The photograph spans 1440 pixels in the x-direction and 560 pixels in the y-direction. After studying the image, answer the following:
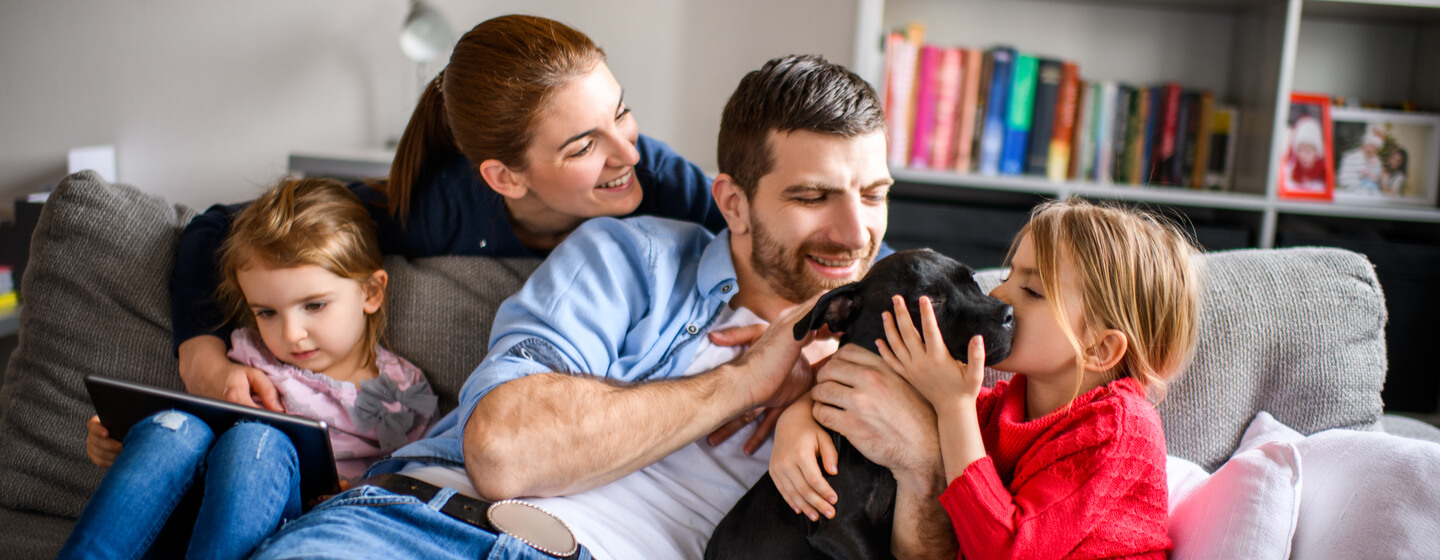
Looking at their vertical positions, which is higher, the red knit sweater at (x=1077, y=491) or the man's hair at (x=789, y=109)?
the man's hair at (x=789, y=109)

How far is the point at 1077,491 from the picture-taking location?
3.59ft

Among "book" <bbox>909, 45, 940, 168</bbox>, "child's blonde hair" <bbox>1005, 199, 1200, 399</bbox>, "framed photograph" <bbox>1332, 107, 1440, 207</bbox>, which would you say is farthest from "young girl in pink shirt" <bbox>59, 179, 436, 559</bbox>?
"framed photograph" <bbox>1332, 107, 1440, 207</bbox>

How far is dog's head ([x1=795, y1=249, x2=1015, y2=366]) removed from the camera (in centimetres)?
116

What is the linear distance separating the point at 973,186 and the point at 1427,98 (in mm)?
1555

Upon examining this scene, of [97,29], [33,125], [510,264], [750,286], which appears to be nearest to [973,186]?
[750,286]

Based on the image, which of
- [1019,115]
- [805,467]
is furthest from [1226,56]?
[805,467]

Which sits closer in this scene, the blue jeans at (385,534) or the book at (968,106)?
the blue jeans at (385,534)

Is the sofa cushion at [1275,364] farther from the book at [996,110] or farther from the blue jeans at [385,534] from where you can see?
the book at [996,110]

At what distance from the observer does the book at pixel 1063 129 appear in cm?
271

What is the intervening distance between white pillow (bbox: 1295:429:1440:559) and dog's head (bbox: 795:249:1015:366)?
0.50m

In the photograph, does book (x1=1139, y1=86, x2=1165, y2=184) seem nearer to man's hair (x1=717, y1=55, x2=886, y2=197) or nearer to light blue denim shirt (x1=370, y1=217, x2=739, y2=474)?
man's hair (x1=717, y1=55, x2=886, y2=197)

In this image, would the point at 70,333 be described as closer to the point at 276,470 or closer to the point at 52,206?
the point at 52,206

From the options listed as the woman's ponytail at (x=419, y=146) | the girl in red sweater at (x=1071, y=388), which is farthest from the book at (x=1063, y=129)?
the woman's ponytail at (x=419, y=146)

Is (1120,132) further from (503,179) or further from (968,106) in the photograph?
(503,179)
